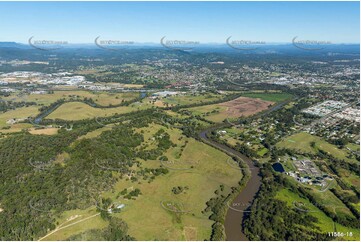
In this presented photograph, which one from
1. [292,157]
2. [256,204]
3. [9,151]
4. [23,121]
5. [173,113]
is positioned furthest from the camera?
[173,113]

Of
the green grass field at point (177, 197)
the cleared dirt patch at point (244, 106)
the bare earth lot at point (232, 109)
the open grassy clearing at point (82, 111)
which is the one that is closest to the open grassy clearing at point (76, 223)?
the green grass field at point (177, 197)

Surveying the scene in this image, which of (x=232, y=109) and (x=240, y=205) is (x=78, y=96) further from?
(x=240, y=205)

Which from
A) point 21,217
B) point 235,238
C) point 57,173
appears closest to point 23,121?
point 57,173

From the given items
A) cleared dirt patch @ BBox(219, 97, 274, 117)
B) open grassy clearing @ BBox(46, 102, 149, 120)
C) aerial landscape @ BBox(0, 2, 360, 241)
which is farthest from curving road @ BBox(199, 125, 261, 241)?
open grassy clearing @ BBox(46, 102, 149, 120)

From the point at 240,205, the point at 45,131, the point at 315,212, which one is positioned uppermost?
the point at 315,212

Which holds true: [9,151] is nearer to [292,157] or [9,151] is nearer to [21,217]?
[21,217]

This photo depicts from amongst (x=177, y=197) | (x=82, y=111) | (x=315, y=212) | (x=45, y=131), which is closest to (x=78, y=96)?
(x=82, y=111)
